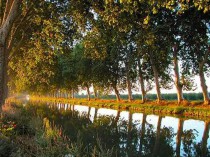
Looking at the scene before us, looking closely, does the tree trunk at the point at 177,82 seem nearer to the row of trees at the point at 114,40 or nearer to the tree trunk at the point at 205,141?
the row of trees at the point at 114,40

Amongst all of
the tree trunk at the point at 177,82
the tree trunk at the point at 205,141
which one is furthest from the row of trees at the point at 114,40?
the tree trunk at the point at 205,141

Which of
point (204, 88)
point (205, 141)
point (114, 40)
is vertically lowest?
point (205, 141)

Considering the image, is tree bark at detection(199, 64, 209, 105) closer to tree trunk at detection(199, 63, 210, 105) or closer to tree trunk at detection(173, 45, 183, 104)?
tree trunk at detection(199, 63, 210, 105)

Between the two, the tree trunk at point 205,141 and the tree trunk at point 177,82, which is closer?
the tree trunk at point 205,141

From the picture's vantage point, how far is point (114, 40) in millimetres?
21688

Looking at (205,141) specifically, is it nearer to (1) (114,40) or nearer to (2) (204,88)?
(1) (114,40)

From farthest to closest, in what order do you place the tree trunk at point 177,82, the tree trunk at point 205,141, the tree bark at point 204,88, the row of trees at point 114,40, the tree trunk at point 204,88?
the tree trunk at point 177,82 < the tree bark at point 204,88 < the tree trunk at point 204,88 < the row of trees at point 114,40 < the tree trunk at point 205,141

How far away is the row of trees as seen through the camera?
20.1 m

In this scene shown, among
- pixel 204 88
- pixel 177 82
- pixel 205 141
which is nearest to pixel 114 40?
pixel 205 141

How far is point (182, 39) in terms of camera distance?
126ft

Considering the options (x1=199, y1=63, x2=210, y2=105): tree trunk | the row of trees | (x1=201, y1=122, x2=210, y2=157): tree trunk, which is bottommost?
(x1=201, y1=122, x2=210, y2=157): tree trunk

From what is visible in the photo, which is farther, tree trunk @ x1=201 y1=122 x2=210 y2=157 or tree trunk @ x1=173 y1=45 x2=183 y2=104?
tree trunk @ x1=173 y1=45 x2=183 y2=104

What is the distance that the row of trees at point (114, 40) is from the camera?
2014 centimetres

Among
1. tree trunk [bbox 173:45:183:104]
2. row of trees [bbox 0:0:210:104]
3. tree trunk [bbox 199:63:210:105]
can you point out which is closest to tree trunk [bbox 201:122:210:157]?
row of trees [bbox 0:0:210:104]
